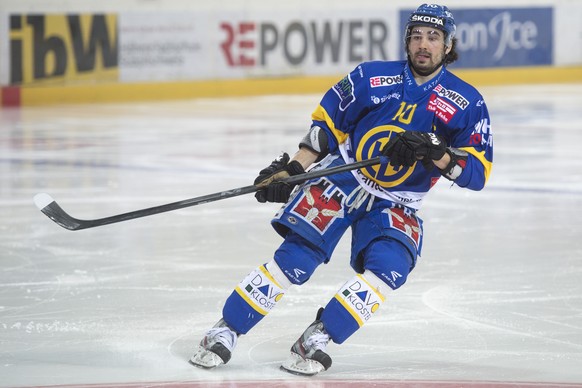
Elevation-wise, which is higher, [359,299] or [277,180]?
[277,180]

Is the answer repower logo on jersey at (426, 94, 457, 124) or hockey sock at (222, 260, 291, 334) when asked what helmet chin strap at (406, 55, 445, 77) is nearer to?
repower logo on jersey at (426, 94, 457, 124)

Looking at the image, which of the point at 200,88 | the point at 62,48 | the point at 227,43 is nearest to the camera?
the point at 62,48

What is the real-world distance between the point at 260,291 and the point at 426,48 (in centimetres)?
93

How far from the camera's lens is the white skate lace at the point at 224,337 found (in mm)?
3889

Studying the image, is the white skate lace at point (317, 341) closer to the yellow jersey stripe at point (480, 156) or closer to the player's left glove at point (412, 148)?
the player's left glove at point (412, 148)

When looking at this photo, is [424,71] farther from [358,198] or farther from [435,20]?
[358,198]

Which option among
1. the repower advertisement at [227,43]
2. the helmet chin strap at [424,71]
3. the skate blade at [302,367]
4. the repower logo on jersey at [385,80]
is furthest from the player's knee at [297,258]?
the repower advertisement at [227,43]

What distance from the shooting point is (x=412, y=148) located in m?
3.72

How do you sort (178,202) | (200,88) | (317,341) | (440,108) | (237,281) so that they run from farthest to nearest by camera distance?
(200,88) < (237,281) < (178,202) < (440,108) < (317,341)

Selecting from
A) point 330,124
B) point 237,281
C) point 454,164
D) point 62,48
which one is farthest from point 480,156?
point 62,48

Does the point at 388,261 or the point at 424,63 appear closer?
the point at 388,261

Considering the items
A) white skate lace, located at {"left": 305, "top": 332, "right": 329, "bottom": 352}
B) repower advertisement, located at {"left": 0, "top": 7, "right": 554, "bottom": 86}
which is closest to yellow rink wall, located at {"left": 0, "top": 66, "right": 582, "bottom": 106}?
repower advertisement, located at {"left": 0, "top": 7, "right": 554, "bottom": 86}

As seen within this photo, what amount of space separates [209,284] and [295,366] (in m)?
1.47

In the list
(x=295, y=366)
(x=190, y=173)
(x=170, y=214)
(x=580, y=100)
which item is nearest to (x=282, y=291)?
(x=295, y=366)
